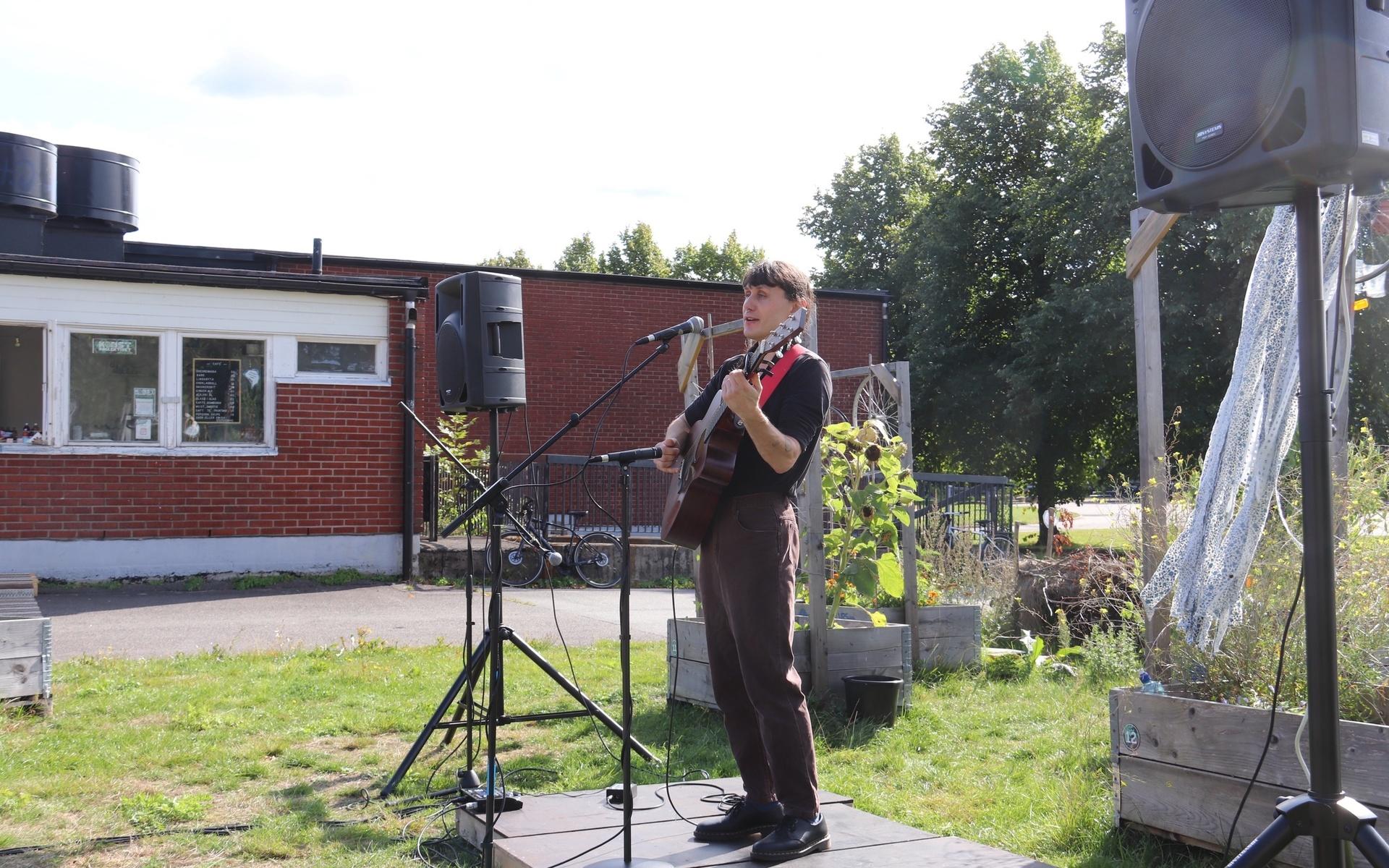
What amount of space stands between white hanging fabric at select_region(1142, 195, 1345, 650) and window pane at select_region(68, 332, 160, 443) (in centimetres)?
1108

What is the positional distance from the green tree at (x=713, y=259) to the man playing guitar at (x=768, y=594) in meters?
49.7

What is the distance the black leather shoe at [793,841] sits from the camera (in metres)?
3.50

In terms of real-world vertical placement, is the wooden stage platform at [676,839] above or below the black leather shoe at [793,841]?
below

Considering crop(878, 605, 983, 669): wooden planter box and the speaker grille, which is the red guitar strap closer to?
the speaker grille

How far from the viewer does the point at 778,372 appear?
12.3 ft

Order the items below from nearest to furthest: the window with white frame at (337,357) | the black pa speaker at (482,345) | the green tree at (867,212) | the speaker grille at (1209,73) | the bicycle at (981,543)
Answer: the speaker grille at (1209,73), the black pa speaker at (482,345), the bicycle at (981,543), the window with white frame at (337,357), the green tree at (867,212)

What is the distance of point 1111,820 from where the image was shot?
4.04 m

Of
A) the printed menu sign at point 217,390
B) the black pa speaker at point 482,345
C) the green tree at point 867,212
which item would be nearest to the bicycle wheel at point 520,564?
the printed menu sign at point 217,390

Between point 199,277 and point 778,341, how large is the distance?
10331 mm

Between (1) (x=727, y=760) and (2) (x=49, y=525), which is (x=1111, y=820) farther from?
(2) (x=49, y=525)

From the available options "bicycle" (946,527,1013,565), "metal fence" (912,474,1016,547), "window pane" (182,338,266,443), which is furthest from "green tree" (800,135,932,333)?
"window pane" (182,338,266,443)

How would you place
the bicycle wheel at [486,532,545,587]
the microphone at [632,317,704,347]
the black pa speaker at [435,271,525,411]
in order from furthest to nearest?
the bicycle wheel at [486,532,545,587], the black pa speaker at [435,271,525,411], the microphone at [632,317,704,347]

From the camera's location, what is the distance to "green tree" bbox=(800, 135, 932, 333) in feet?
118

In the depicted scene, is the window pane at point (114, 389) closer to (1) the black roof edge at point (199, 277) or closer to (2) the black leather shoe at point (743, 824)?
(1) the black roof edge at point (199, 277)
